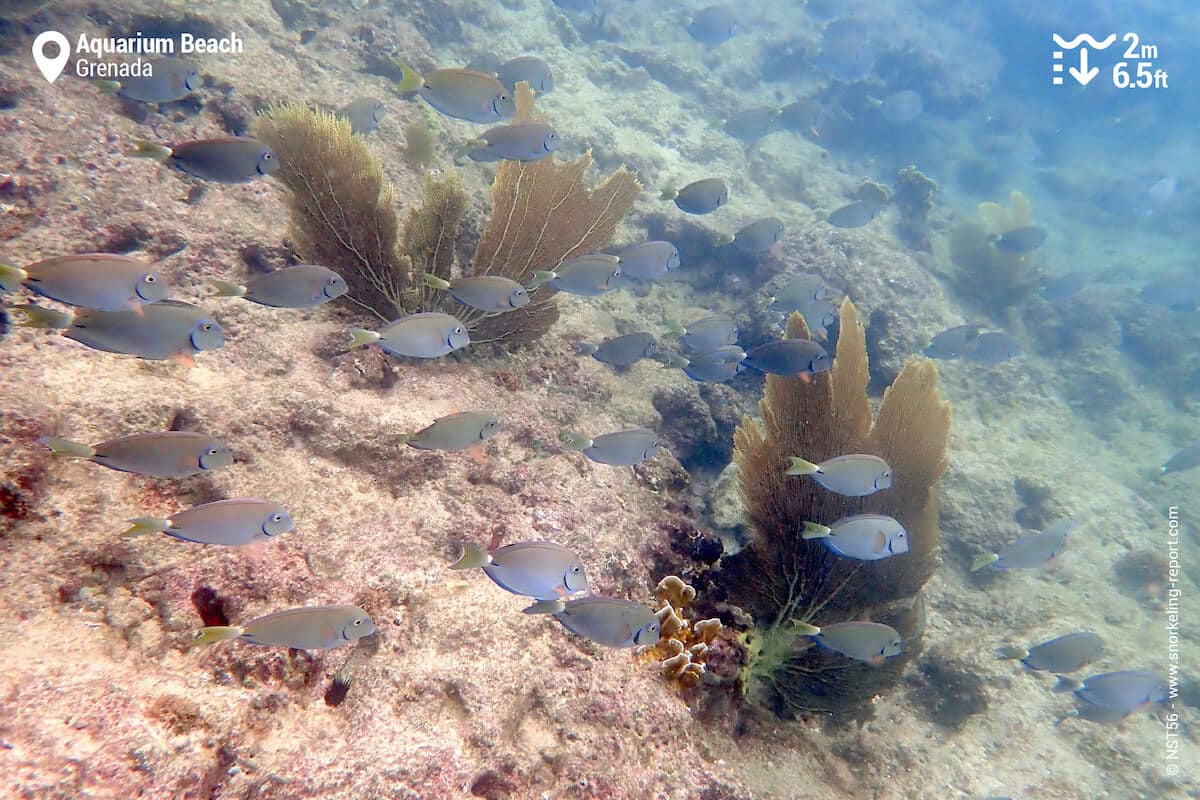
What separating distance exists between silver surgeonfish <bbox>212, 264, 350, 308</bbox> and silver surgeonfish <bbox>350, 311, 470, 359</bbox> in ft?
1.19

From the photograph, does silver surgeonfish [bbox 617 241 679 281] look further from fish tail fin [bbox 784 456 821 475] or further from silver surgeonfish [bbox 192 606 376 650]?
silver surgeonfish [bbox 192 606 376 650]

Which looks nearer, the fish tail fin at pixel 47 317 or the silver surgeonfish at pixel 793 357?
the fish tail fin at pixel 47 317

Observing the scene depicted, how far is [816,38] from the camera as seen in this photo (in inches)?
831

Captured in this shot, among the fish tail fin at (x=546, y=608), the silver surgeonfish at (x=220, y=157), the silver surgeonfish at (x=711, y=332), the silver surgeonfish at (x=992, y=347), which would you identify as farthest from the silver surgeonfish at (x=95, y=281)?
the silver surgeonfish at (x=992, y=347)

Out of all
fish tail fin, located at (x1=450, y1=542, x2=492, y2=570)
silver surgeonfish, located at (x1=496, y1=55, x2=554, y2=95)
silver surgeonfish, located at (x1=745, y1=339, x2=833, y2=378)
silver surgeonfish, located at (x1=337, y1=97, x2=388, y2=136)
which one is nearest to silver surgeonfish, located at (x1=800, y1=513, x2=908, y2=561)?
silver surgeonfish, located at (x1=745, y1=339, x2=833, y2=378)

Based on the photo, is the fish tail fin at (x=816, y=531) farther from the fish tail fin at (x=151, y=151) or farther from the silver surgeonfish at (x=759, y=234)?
the silver surgeonfish at (x=759, y=234)

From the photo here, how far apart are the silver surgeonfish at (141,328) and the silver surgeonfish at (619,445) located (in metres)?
2.08

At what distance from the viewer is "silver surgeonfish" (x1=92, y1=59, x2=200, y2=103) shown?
4152mm

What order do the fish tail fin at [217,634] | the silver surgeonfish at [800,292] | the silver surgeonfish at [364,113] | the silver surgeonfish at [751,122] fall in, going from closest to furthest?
the fish tail fin at [217,634]
the silver surgeonfish at [364,113]
the silver surgeonfish at [800,292]
the silver surgeonfish at [751,122]

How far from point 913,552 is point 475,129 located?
9210 mm

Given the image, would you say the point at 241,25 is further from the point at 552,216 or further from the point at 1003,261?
the point at 1003,261

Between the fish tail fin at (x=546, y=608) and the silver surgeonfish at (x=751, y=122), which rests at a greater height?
the silver surgeonfish at (x=751, y=122)

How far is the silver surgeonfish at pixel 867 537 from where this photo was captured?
3.10 meters

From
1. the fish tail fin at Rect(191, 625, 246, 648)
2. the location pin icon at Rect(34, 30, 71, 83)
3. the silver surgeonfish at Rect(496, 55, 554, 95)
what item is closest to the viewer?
→ the fish tail fin at Rect(191, 625, 246, 648)
